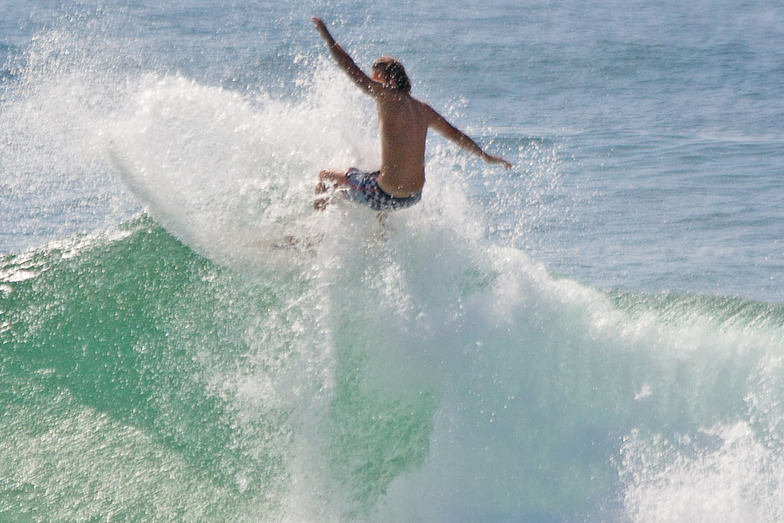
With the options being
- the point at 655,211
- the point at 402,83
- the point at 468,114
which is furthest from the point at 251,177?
the point at 468,114

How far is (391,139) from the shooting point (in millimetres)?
4848

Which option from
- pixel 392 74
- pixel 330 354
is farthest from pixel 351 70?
pixel 330 354

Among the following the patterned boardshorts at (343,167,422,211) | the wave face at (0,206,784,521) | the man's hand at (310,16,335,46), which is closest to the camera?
the wave face at (0,206,784,521)

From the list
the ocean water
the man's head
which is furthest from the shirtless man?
the ocean water

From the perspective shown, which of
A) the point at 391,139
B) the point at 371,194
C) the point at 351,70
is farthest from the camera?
the point at 371,194

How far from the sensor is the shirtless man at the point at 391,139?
15.6ft

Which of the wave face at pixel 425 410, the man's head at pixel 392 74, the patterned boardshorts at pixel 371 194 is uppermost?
the man's head at pixel 392 74

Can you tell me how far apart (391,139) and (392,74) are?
1.16 ft

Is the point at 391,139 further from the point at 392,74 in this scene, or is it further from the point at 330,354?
the point at 330,354

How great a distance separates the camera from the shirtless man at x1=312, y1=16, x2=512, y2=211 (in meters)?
Answer: 4.77

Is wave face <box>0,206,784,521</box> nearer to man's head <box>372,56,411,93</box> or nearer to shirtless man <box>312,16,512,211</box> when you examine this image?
shirtless man <box>312,16,512,211</box>

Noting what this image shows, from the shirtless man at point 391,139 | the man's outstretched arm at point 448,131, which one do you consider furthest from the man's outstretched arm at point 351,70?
the man's outstretched arm at point 448,131

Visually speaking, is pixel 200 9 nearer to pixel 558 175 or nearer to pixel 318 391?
pixel 558 175

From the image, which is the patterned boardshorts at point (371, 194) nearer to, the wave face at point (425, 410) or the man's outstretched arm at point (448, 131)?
the wave face at point (425, 410)
